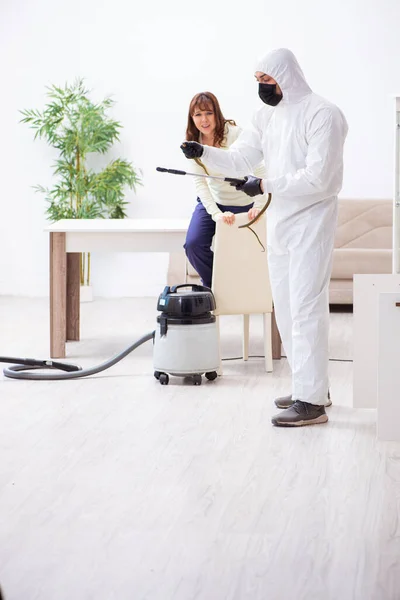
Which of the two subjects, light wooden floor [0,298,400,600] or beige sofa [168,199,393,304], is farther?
beige sofa [168,199,393,304]

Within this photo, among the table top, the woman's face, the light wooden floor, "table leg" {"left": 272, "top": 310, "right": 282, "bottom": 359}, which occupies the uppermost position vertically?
the woman's face

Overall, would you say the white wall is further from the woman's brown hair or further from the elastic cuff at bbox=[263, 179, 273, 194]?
the elastic cuff at bbox=[263, 179, 273, 194]

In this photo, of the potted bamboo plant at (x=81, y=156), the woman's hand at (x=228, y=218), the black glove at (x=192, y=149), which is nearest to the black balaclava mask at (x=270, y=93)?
the black glove at (x=192, y=149)

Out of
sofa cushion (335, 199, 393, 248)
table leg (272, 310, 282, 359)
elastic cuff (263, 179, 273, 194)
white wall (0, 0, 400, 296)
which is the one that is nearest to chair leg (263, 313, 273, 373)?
table leg (272, 310, 282, 359)

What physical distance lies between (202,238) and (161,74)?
3.22 metres

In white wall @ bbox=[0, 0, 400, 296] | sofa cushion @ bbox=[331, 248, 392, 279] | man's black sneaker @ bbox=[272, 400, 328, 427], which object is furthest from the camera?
white wall @ bbox=[0, 0, 400, 296]

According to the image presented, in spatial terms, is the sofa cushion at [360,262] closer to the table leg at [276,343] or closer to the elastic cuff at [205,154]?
the table leg at [276,343]

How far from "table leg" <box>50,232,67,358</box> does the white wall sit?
2.89 m

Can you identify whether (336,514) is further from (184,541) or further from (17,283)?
(17,283)

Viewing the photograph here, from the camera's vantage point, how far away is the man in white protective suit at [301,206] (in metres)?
3.45

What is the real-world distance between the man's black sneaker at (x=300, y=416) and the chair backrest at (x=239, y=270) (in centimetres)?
99

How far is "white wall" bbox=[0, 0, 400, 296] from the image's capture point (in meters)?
7.35

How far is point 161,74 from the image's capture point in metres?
7.55

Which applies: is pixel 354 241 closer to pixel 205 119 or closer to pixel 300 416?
pixel 205 119
